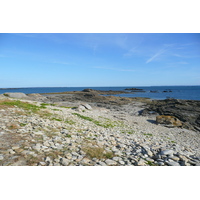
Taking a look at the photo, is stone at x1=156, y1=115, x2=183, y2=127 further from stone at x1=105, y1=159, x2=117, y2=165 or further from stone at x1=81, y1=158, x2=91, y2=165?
stone at x1=81, y1=158, x2=91, y2=165

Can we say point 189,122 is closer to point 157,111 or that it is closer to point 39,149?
point 157,111

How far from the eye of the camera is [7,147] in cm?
599

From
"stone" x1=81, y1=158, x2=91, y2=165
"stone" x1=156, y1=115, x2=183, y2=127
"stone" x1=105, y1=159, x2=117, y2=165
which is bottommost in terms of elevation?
"stone" x1=156, y1=115, x2=183, y2=127

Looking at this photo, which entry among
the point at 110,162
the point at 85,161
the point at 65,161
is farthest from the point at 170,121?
the point at 65,161

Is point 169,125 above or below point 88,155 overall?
below

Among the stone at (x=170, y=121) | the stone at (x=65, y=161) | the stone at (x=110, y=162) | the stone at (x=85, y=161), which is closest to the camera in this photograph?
the stone at (x=65, y=161)

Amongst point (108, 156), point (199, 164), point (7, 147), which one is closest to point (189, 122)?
point (199, 164)

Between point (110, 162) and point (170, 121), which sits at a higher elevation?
point (110, 162)

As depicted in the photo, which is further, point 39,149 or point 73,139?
point 73,139

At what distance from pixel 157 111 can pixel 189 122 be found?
29.8 feet

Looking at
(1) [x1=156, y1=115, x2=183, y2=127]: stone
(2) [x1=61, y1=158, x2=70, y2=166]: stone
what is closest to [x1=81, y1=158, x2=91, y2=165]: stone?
(2) [x1=61, y1=158, x2=70, y2=166]: stone

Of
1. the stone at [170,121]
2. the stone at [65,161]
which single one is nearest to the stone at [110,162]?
the stone at [65,161]

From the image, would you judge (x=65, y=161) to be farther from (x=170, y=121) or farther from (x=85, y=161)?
(x=170, y=121)

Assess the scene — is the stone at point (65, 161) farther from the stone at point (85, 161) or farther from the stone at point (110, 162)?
the stone at point (110, 162)
